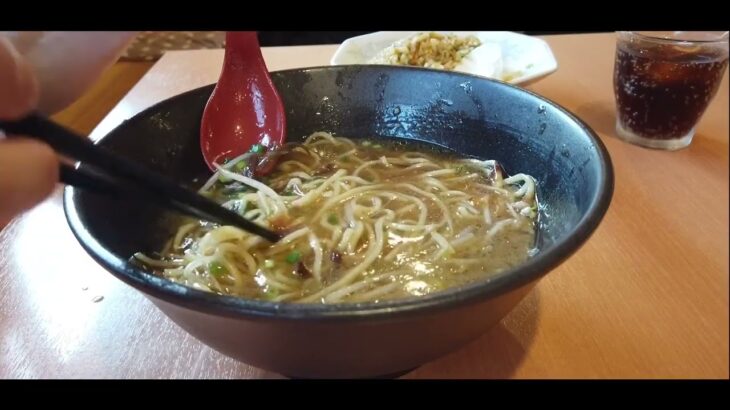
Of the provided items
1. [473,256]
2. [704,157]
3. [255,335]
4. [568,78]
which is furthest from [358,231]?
[568,78]

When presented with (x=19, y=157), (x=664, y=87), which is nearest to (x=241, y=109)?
(x=19, y=157)

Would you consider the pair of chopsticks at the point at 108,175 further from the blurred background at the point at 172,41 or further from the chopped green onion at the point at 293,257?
the blurred background at the point at 172,41

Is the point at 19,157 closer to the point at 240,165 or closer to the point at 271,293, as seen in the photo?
the point at 271,293

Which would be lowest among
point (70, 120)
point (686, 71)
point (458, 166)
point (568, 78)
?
point (70, 120)

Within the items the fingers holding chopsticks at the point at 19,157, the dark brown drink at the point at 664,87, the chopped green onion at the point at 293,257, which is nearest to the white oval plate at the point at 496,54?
the dark brown drink at the point at 664,87

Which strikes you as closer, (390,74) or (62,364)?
(62,364)

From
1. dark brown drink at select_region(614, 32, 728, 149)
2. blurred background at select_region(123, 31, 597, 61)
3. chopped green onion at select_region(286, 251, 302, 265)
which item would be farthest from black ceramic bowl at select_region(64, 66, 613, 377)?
blurred background at select_region(123, 31, 597, 61)
